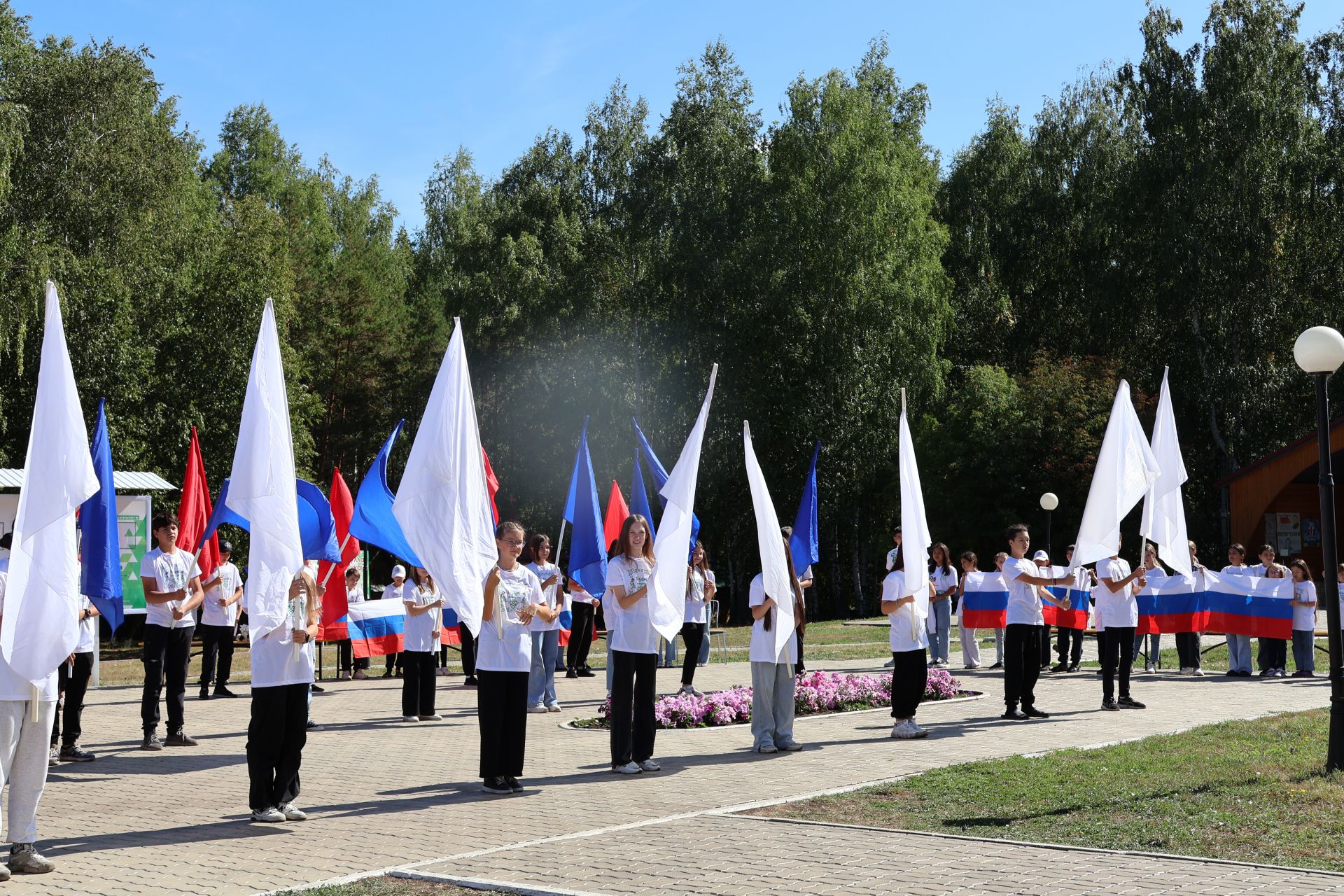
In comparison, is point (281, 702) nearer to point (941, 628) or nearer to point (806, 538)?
point (806, 538)

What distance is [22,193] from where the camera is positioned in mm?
32438

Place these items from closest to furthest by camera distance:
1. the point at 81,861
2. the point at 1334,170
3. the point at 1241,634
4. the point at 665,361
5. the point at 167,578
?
the point at 81,861 < the point at 167,578 < the point at 1241,634 < the point at 1334,170 < the point at 665,361

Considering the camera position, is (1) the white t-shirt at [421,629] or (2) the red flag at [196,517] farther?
(2) the red flag at [196,517]

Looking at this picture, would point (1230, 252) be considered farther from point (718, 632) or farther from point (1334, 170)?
point (718, 632)

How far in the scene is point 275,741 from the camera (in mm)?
9117

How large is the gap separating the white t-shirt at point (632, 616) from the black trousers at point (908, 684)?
3031 mm

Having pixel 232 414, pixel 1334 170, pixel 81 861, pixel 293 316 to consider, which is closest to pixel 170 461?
pixel 232 414

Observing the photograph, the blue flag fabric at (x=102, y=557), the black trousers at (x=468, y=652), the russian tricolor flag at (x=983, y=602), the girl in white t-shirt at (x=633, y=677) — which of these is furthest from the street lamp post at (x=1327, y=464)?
the black trousers at (x=468, y=652)

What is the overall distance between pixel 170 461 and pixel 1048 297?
3201 cm

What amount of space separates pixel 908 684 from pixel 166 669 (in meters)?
7.56

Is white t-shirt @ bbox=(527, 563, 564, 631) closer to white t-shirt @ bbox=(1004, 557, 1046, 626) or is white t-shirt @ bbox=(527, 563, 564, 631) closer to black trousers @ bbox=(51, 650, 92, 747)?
black trousers @ bbox=(51, 650, 92, 747)

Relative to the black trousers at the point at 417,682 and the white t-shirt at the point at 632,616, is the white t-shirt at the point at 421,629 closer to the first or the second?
the black trousers at the point at 417,682

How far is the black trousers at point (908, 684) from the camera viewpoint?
1328 cm

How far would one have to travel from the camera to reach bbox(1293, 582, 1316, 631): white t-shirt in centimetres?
1939
